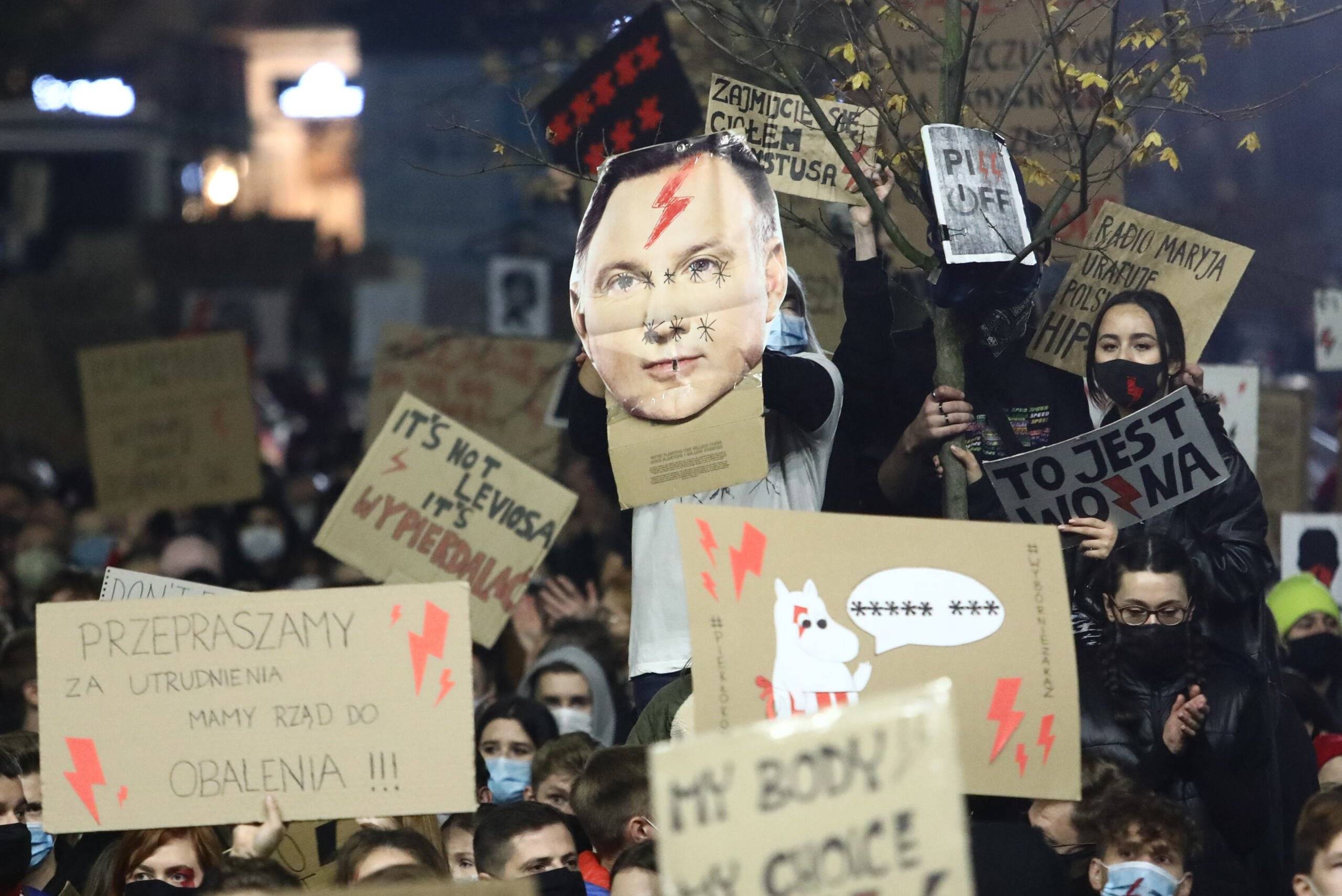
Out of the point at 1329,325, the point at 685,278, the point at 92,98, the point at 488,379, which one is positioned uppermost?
the point at 92,98

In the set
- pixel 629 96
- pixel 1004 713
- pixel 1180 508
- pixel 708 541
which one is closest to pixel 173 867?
pixel 708 541

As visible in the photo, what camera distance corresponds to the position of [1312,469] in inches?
567

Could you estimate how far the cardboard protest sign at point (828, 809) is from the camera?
10.4 ft

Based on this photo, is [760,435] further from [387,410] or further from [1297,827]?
[387,410]

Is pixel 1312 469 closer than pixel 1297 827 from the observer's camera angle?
No

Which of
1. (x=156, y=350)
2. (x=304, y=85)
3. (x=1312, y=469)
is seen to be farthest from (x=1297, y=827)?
(x=304, y=85)

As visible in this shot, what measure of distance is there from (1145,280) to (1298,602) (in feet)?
5.88

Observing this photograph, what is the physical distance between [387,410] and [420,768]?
5480mm

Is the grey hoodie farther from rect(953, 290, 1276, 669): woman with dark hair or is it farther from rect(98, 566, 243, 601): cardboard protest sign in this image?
rect(953, 290, 1276, 669): woman with dark hair

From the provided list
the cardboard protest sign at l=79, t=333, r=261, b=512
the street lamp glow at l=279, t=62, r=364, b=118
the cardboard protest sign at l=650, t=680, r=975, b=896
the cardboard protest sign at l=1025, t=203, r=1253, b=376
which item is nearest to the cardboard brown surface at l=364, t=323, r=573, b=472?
the cardboard protest sign at l=79, t=333, r=261, b=512

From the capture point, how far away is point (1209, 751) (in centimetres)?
501

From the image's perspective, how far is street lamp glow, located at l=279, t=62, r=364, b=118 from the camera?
31.8 metres

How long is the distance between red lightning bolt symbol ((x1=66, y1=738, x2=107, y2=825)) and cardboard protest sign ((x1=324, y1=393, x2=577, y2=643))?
2592 mm

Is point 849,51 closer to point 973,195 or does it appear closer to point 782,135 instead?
point 973,195
